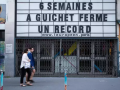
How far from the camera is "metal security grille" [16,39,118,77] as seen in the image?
13312mm

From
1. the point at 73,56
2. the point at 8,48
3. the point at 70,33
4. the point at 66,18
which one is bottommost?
the point at 73,56

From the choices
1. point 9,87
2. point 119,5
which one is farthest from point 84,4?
point 9,87

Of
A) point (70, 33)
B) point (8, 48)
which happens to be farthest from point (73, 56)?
point (8, 48)

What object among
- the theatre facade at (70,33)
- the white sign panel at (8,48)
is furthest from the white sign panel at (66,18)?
the white sign panel at (8,48)

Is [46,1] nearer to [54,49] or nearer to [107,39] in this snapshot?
[54,49]

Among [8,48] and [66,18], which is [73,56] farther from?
[8,48]

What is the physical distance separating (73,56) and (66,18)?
2364 millimetres

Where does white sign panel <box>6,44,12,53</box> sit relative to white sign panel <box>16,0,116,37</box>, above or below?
below

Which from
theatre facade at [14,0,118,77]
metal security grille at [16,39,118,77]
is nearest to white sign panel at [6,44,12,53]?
theatre facade at [14,0,118,77]

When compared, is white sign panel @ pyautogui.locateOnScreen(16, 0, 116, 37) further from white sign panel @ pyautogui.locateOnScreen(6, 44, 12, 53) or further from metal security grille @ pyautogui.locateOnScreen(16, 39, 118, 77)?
white sign panel @ pyautogui.locateOnScreen(6, 44, 12, 53)

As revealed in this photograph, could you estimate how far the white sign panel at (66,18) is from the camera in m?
13.1

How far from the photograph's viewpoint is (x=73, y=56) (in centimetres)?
1346

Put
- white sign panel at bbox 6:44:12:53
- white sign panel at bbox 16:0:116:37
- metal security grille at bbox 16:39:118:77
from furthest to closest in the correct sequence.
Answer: metal security grille at bbox 16:39:118:77 → white sign panel at bbox 16:0:116:37 → white sign panel at bbox 6:44:12:53

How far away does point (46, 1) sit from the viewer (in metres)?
13.2
